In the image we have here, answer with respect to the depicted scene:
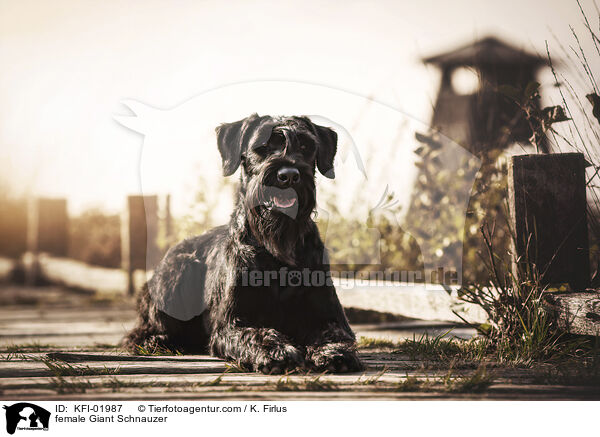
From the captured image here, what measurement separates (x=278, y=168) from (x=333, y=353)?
3.12ft

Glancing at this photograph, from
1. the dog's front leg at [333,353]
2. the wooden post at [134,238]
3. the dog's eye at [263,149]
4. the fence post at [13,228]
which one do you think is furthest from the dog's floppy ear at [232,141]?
the fence post at [13,228]

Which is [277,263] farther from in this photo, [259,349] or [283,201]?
[259,349]

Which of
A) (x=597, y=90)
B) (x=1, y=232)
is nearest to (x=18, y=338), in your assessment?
(x=597, y=90)

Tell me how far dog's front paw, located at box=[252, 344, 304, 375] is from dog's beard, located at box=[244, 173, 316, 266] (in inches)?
20.4

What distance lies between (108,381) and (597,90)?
9.15 feet

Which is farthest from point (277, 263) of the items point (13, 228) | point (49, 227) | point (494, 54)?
point (13, 228)

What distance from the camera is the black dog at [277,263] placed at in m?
2.67

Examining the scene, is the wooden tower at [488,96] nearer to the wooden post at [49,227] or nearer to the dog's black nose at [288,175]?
the dog's black nose at [288,175]

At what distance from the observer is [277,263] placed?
2.92 m

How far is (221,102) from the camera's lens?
3693 millimetres
